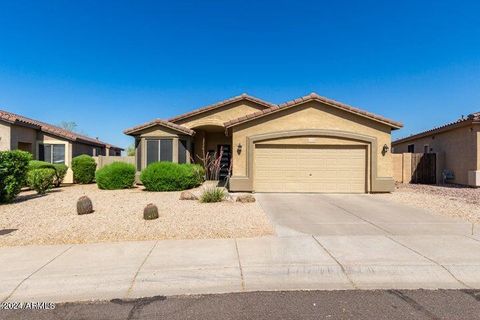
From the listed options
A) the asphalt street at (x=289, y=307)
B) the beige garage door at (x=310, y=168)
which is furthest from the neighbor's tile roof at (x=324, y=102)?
the asphalt street at (x=289, y=307)

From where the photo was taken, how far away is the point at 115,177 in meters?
16.0

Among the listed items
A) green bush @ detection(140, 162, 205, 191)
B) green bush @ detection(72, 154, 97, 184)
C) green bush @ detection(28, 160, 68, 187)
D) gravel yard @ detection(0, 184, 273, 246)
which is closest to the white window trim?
green bush @ detection(28, 160, 68, 187)

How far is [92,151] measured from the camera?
24.9 meters

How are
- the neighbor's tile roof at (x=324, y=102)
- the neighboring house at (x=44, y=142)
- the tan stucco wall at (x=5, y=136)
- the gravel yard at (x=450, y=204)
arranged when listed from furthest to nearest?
the neighboring house at (x=44, y=142) → the tan stucco wall at (x=5, y=136) → the neighbor's tile roof at (x=324, y=102) → the gravel yard at (x=450, y=204)

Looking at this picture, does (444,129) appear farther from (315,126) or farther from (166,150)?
(166,150)

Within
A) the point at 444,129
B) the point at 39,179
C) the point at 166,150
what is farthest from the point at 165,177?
the point at 444,129

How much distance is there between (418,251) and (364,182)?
9533mm

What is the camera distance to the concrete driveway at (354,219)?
23.6 ft

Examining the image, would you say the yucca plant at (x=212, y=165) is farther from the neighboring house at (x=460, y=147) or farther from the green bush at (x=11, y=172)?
the neighboring house at (x=460, y=147)

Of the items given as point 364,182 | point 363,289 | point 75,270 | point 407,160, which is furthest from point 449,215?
point 407,160

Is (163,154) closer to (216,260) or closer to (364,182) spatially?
(364,182)

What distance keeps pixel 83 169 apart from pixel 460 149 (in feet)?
77.1

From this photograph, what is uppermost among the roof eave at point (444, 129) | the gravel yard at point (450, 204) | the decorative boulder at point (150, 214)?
the roof eave at point (444, 129)

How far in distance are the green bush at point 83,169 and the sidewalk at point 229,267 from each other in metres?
14.4
